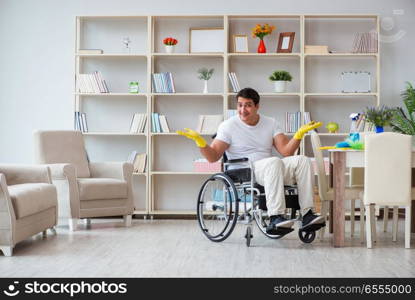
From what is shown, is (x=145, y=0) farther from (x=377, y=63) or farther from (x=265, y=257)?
(x=265, y=257)

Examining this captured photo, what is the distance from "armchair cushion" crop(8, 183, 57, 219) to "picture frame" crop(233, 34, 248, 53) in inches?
105

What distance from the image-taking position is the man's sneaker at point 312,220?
4.69 metres

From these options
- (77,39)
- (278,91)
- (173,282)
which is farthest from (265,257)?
(77,39)

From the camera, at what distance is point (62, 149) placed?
6.33 metres

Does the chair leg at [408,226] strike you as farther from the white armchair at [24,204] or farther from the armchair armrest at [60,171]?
the armchair armrest at [60,171]

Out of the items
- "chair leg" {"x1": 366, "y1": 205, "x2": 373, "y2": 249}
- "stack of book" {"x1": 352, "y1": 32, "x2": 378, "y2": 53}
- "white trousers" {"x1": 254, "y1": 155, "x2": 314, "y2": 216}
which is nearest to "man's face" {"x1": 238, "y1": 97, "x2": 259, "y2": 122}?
"white trousers" {"x1": 254, "y1": 155, "x2": 314, "y2": 216}

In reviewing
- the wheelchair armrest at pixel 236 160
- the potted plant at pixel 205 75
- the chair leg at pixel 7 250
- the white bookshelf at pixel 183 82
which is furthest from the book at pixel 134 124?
the chair leg at pixel 7 250

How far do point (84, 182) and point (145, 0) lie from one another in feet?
7.81

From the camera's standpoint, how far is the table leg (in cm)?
487

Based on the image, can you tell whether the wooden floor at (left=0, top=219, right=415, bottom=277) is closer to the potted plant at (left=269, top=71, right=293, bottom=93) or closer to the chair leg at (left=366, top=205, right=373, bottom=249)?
the chair leg at (left=366, top=205, right=373, bottom=249)

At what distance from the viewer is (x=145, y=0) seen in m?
7.43

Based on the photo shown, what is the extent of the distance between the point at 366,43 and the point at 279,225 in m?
3.17

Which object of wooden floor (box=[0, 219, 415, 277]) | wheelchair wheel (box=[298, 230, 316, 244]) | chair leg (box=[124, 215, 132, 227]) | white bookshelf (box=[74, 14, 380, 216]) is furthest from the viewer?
white bookshelf (box=[74, 14, 380, 216])

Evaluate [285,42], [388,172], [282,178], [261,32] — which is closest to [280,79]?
[285,42]
